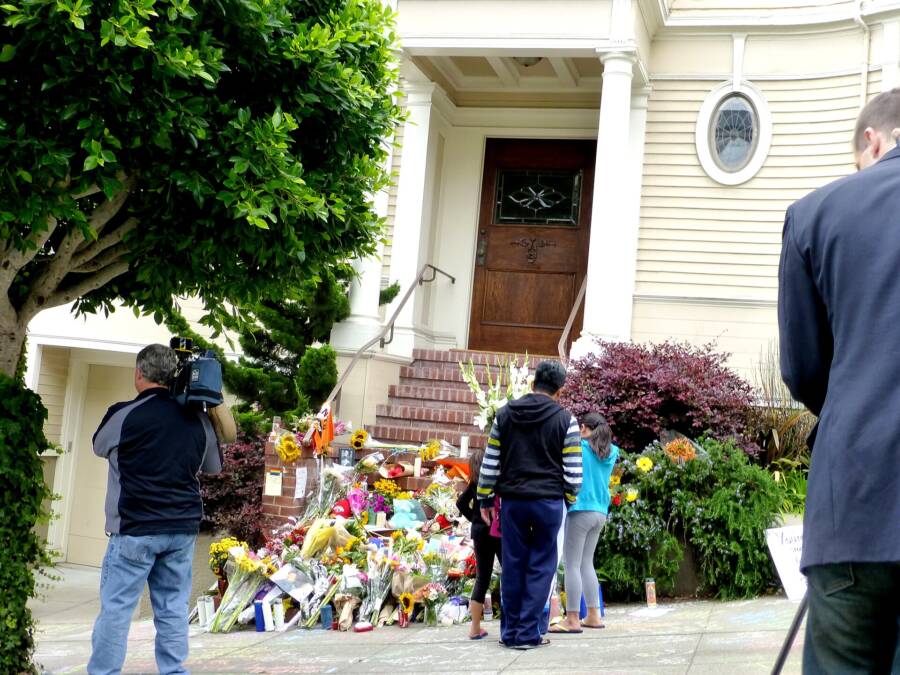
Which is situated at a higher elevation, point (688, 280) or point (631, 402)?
point (688, 280)

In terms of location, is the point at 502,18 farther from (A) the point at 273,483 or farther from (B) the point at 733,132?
(A) the point at 273,483

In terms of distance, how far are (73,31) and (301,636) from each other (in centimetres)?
441

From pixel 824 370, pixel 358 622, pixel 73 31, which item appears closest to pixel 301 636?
pixel 358 622

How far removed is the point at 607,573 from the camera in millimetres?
7699

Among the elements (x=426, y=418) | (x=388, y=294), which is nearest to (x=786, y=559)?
(x=426, y=418)

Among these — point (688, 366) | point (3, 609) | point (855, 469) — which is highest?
point (688, 366)

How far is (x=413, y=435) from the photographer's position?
10859 millimetres

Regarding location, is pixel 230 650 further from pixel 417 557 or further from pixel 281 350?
pixel 281 350

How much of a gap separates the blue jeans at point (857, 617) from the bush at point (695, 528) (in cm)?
582

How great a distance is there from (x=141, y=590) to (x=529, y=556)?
223 cm

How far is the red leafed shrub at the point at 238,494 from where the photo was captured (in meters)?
9.72

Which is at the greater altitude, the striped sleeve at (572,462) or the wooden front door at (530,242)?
the wooden front door at (530,242)

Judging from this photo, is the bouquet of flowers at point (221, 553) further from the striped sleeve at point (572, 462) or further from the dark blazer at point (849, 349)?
the dark blazer at point (849, 349)

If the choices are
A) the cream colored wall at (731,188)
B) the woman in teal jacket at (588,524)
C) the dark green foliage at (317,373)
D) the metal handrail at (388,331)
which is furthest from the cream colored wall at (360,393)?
the woman in teal jacket at (588,524)
